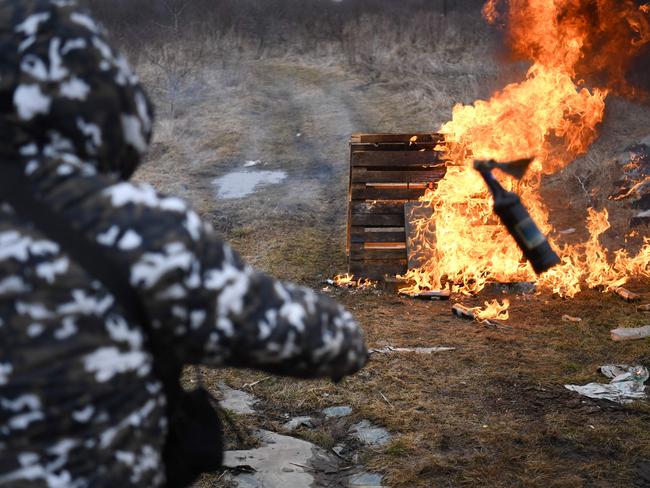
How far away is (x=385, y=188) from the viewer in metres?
8.38

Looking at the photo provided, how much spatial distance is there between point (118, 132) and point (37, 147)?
0.17m

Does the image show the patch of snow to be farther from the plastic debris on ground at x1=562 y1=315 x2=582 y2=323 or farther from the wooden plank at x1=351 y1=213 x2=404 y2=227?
the plastic debris on ground at x1=562 y1=315 x2=582 y2=323

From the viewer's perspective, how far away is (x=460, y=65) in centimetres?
1783

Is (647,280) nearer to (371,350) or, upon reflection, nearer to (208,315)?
(371,350)

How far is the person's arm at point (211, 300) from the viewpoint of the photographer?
1.31 metres

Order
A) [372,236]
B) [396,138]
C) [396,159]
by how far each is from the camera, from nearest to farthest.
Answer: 1. [372,236]
2. [396,159]
3. [396,138]

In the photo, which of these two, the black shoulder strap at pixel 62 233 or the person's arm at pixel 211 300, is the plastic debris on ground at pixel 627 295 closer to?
the person's arm at pixel 211 300

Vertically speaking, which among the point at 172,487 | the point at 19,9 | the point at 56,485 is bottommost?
the point at 172,487

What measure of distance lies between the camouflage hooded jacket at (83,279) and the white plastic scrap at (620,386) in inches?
165

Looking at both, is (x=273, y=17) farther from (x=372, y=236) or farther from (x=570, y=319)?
(x=570, y=319)

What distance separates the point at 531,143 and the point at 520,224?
618 cm

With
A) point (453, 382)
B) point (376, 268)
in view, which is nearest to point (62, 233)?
point (453, 382)

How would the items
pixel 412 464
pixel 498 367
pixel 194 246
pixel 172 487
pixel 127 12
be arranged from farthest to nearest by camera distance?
pixel 127 12 < pixel 498 367 < pixel 412 464 < pixel 172 487 < pixel 194 246

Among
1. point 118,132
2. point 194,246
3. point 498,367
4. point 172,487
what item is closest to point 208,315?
point 194,246
